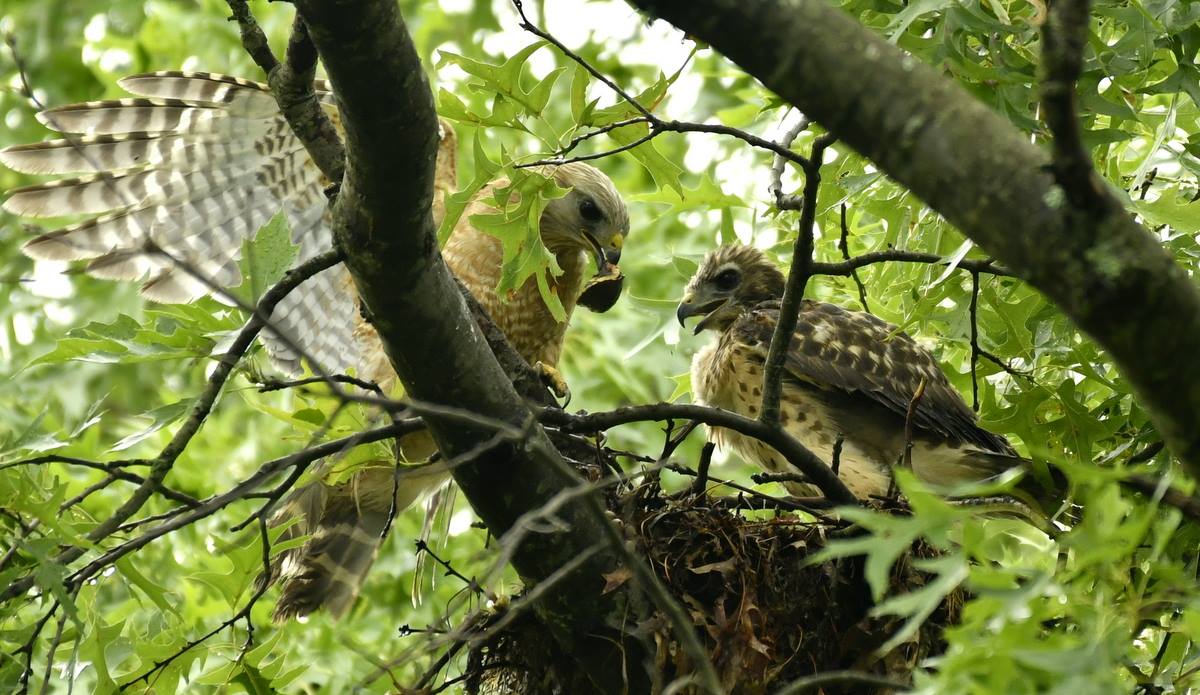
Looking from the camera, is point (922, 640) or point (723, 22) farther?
point (922, 640)

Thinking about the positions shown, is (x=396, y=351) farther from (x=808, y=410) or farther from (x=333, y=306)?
(x=333, y=306)

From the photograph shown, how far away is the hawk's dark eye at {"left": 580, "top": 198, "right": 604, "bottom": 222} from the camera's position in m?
6.06

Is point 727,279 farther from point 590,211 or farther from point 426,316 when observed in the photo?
point 426,316

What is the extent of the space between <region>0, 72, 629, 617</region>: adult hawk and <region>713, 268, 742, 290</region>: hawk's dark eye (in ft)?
1.56

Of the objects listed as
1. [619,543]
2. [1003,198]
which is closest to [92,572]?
[619,543]

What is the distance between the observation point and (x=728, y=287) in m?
5.91

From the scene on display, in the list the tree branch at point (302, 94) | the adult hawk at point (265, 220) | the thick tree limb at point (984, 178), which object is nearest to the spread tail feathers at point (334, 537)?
the adult hawk at point (265, 220)

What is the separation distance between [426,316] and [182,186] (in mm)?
2847

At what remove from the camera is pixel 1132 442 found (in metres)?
3.91

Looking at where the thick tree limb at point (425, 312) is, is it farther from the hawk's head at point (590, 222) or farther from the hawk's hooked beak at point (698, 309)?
the hawk's head at point (590, 222)

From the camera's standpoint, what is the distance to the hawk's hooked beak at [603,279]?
19.1 ft

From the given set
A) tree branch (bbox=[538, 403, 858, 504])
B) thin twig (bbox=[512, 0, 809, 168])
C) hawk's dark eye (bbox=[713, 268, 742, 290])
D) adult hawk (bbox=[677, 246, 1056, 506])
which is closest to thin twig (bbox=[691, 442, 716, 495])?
tree branch (bbox=[538, 403, 858, 504])

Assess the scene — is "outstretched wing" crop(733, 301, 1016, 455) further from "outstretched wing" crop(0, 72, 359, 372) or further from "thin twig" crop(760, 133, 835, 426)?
"outstretched wing" crop(0, 72, 359, 372)

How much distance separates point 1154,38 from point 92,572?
9.42ft
